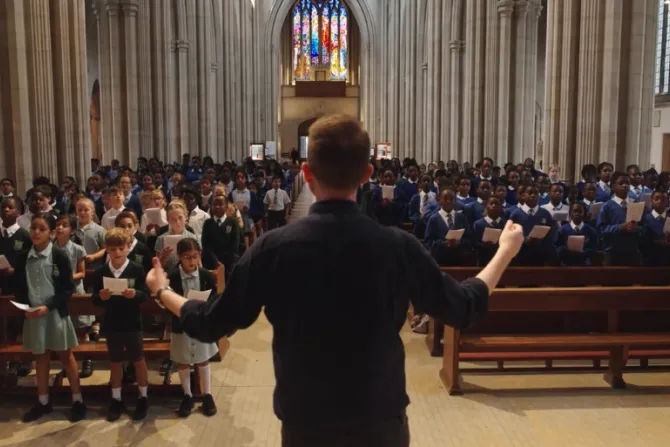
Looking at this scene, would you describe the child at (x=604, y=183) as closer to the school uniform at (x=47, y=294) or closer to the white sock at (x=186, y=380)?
the white sock at (x=186, y=380)

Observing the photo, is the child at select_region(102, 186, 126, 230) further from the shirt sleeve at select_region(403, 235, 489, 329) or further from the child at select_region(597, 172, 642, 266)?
the shirt sleeve at select_region(403, 235, 489, 329)

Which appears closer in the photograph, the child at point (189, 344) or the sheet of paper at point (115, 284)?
the sheet of paper at point (115, 284)

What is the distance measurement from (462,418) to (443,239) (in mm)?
3456

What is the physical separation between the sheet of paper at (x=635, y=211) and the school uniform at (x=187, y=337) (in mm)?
5199

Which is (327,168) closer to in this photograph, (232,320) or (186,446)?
(232,320)

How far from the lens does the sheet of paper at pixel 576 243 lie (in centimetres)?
902

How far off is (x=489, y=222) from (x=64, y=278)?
5.17 m

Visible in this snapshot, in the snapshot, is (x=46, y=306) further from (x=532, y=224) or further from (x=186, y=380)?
(x=532, y=224)

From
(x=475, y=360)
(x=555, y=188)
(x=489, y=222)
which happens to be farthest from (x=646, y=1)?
(x=475, y=360)

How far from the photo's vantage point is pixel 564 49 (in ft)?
52.1

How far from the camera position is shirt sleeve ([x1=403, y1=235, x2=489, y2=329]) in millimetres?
2582

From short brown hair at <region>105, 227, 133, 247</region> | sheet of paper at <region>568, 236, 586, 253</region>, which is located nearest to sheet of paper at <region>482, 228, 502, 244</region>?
sheet of paper at <region>568, 236, 586, 253</region>

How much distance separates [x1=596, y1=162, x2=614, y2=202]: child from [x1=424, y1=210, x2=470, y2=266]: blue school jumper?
361 cm

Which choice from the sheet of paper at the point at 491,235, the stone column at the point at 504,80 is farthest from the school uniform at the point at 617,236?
the stone column at the point at 504,80
